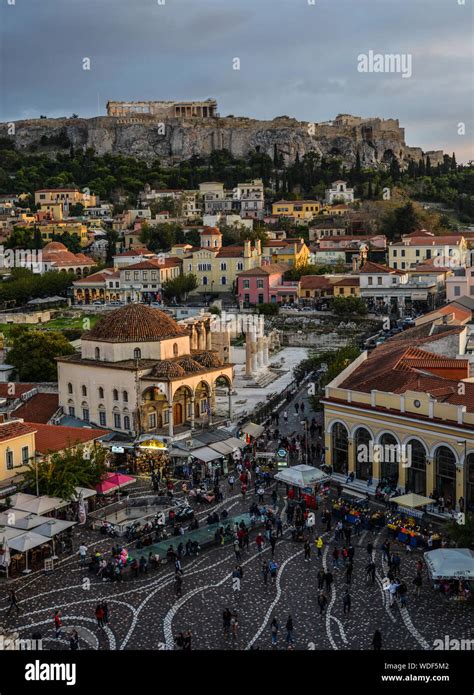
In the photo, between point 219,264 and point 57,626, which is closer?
point 57,626

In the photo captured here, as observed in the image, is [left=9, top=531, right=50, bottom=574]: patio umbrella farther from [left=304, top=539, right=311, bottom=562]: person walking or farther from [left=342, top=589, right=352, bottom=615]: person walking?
[left=342, top=589, right=352, bottom=615]: person walking

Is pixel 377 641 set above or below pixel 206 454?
below

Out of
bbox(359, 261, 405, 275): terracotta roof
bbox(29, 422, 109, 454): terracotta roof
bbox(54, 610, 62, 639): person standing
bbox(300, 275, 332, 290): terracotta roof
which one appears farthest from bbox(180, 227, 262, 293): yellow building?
bbox(54, 610, 62, 639): person standing

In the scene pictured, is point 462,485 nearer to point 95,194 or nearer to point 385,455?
point 385,455

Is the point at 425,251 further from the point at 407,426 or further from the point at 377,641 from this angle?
the point at 377,641

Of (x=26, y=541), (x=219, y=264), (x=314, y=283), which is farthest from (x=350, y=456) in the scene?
(x=219, y=264)
